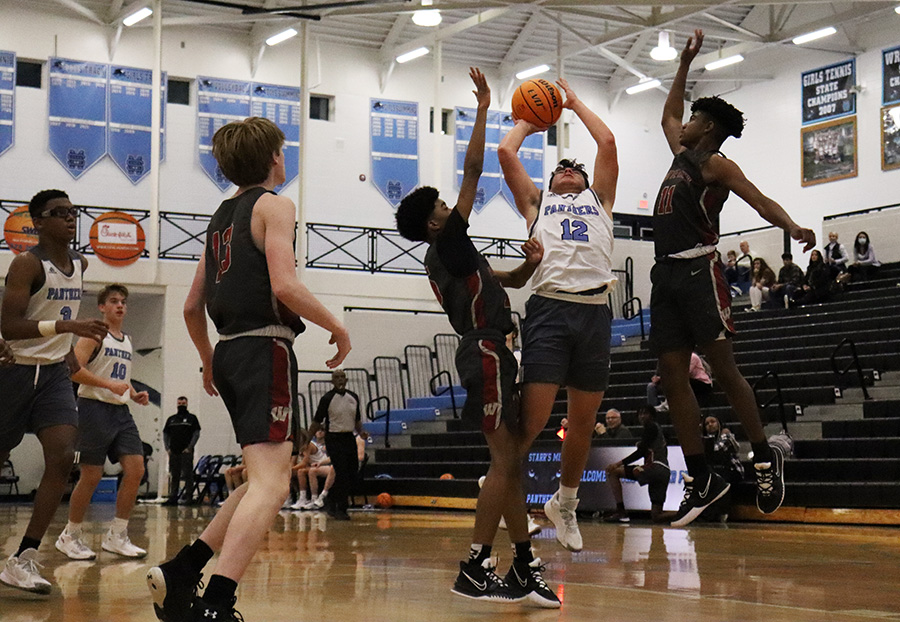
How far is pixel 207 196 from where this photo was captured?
23656 millimetres

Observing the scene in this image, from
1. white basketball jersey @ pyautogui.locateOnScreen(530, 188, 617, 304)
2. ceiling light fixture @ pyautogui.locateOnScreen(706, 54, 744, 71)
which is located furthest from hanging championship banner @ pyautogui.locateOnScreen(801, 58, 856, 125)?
white basketball jersey @ pyautogui.locateOnScreen(530, 188, 617, 304)

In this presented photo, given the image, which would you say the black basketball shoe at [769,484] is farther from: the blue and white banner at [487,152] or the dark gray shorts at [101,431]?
the blue and white banner at [487,152]

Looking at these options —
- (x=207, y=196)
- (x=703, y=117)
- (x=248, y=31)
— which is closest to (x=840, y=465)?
(x=703, y=117)

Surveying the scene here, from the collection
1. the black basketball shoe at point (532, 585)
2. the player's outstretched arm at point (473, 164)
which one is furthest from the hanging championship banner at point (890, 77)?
the black basketball shoe at point (532, 585)

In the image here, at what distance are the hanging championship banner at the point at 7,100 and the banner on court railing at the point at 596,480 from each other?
1359 cm

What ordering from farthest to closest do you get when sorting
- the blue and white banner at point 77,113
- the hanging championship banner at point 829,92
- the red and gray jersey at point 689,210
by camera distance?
the hanging championship banner at point 829,92 → the blue and white banner at point 77,113 → the red and gray jersey at point 689,210

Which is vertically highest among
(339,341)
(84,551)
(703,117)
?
(703,117)

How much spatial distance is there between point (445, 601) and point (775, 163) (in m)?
24.1

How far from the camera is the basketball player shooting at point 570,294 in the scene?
526 cm

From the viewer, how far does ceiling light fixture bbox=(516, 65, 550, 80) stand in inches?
1014

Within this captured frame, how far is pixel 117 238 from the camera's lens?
20.6 m

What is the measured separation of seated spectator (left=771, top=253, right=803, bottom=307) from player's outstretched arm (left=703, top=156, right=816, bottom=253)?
13761 mm

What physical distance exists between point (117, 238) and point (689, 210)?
1639 cm

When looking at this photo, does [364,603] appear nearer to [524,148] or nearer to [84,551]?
[84,551]
